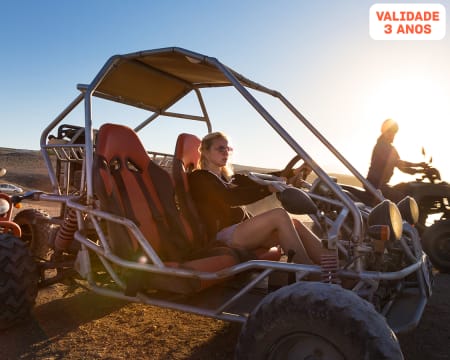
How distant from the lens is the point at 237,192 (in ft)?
11.2

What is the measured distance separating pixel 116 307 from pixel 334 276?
8.33 feet

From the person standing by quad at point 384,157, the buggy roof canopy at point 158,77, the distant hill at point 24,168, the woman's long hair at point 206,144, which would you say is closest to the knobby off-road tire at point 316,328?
the buggy roof canopy at point 158,77

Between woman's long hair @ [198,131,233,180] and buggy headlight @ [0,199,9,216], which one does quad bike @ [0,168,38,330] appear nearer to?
buggy headlight @ [0,199,9,216]

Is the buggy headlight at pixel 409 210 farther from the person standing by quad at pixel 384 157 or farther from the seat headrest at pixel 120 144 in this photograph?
the person standing by quad at pixel 384 157

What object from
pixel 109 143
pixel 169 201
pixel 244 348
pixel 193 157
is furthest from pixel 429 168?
pixel 244 348

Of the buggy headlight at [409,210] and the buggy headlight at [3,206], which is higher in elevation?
the buggy headlight at [409,210]

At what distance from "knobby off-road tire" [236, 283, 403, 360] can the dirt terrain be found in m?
1.06

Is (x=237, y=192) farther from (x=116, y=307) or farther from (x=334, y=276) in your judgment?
(x=116, y=307)

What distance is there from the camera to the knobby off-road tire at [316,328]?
2016 millimetres

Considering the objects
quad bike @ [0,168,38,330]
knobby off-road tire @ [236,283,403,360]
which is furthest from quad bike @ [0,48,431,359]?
quad bike @ [0,168,38,330]

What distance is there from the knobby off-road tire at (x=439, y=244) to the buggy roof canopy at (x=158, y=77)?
3988 mm

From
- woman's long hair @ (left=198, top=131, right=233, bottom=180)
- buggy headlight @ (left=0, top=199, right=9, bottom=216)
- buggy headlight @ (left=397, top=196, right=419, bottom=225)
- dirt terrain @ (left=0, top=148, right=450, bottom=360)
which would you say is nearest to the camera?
buggy headlight @ (left=397, top=196, right=419, bottom=225)

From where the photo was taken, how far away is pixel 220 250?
3244 mm

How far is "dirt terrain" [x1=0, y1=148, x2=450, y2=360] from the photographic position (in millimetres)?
3240
